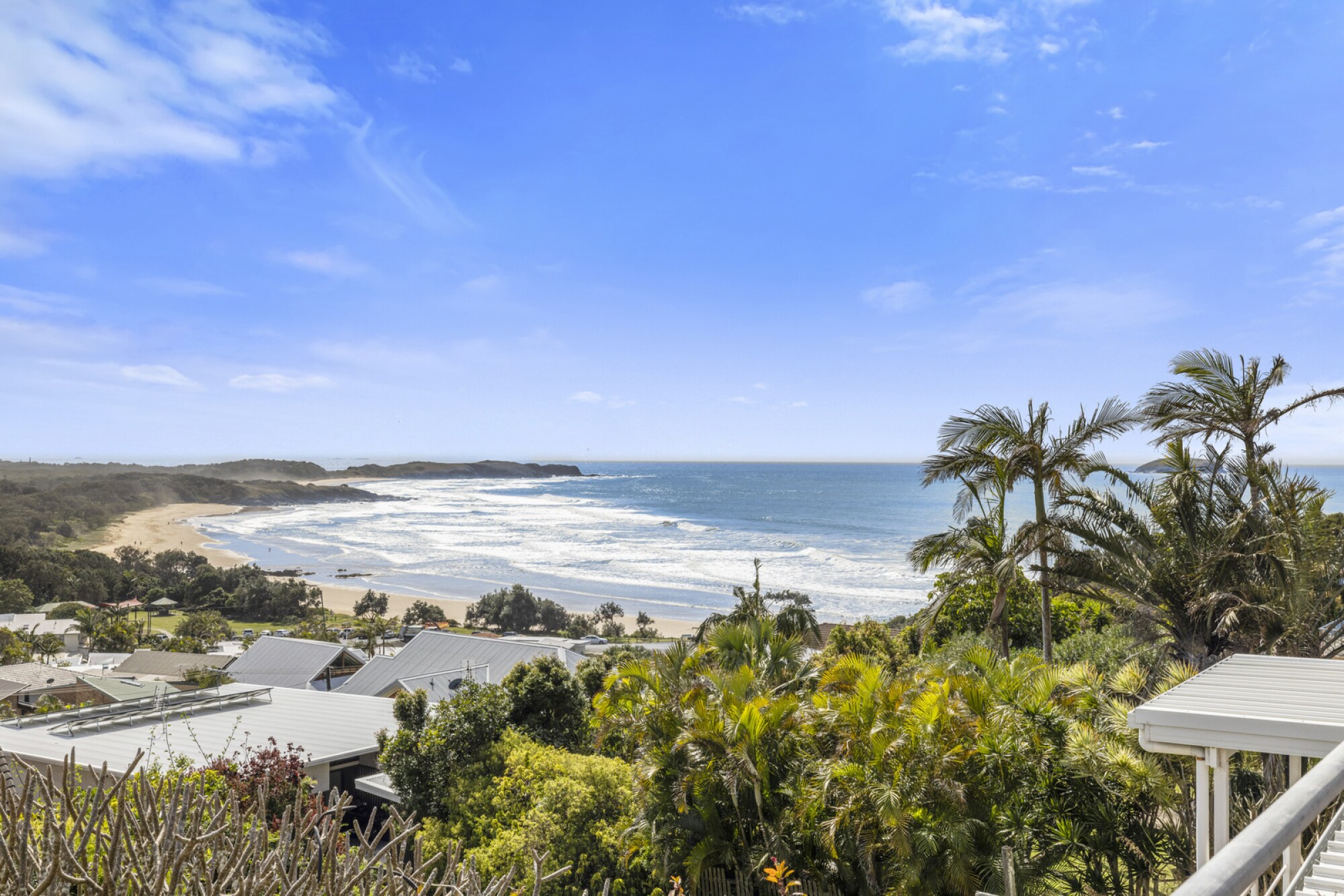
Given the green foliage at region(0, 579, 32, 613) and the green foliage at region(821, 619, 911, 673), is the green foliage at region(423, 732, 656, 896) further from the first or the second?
the green foliage at region(0, 579, 32, 613)

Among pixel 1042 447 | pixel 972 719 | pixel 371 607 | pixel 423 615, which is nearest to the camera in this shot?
pixel 972 719

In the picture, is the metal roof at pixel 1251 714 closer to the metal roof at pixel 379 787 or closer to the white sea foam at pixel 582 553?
the metal roof at pixel 379 787

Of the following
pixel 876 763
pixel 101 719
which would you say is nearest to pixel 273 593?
pixel 101 719

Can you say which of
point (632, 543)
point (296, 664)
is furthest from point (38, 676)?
point (632, 543)

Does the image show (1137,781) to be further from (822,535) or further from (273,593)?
(822,535)

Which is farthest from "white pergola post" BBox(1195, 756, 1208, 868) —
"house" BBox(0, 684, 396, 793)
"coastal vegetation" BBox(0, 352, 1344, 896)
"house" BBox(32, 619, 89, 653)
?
"house" BBox(32, 619, 89, 653)

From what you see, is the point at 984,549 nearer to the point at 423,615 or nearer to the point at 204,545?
the point at 423,615

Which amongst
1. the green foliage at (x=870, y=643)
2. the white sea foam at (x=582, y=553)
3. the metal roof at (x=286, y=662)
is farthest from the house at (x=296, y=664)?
the white sea foam at (x=582, y=553)
